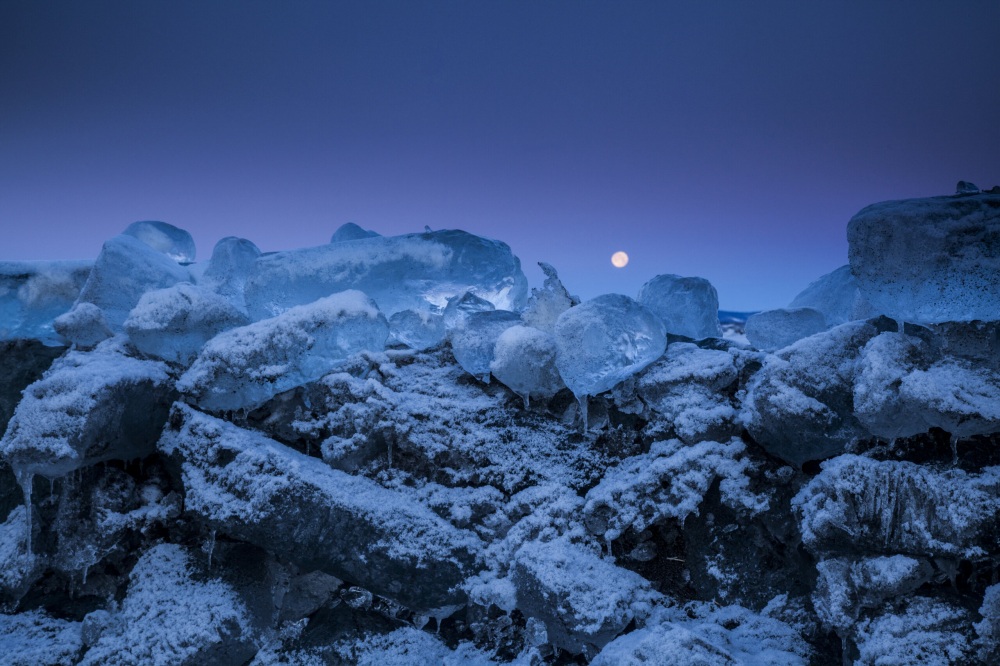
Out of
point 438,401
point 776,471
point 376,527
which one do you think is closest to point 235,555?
point 376,527

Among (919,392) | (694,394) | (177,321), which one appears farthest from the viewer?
(177,321)

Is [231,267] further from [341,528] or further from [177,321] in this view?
[341,528]

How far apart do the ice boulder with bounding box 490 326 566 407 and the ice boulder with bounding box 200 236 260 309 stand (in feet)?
4.20

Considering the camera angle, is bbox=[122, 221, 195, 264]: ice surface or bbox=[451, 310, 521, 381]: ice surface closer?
bbox=[451, 310, 521, 381]: ice surface

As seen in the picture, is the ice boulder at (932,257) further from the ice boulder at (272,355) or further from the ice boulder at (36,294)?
the ice boulder at (36,294)

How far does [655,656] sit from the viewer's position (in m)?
1.05

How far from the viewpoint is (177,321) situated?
5.56ft

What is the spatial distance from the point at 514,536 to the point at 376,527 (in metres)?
0.36

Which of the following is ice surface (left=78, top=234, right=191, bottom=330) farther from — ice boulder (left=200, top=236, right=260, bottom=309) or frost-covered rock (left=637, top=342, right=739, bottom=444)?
frost-covered rock (left=637, top=342, right=739, bottom=444)

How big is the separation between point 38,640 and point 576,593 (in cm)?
141

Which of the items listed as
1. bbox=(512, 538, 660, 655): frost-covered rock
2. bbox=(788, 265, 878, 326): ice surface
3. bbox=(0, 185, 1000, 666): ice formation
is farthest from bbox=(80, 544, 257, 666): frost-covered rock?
bbox=(788, 265, 878, 326): ice surface

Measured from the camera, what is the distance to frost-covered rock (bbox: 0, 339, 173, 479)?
1421 mm

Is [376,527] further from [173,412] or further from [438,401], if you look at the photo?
[173,412]

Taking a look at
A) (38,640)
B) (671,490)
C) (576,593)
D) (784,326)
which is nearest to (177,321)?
(38,640)
